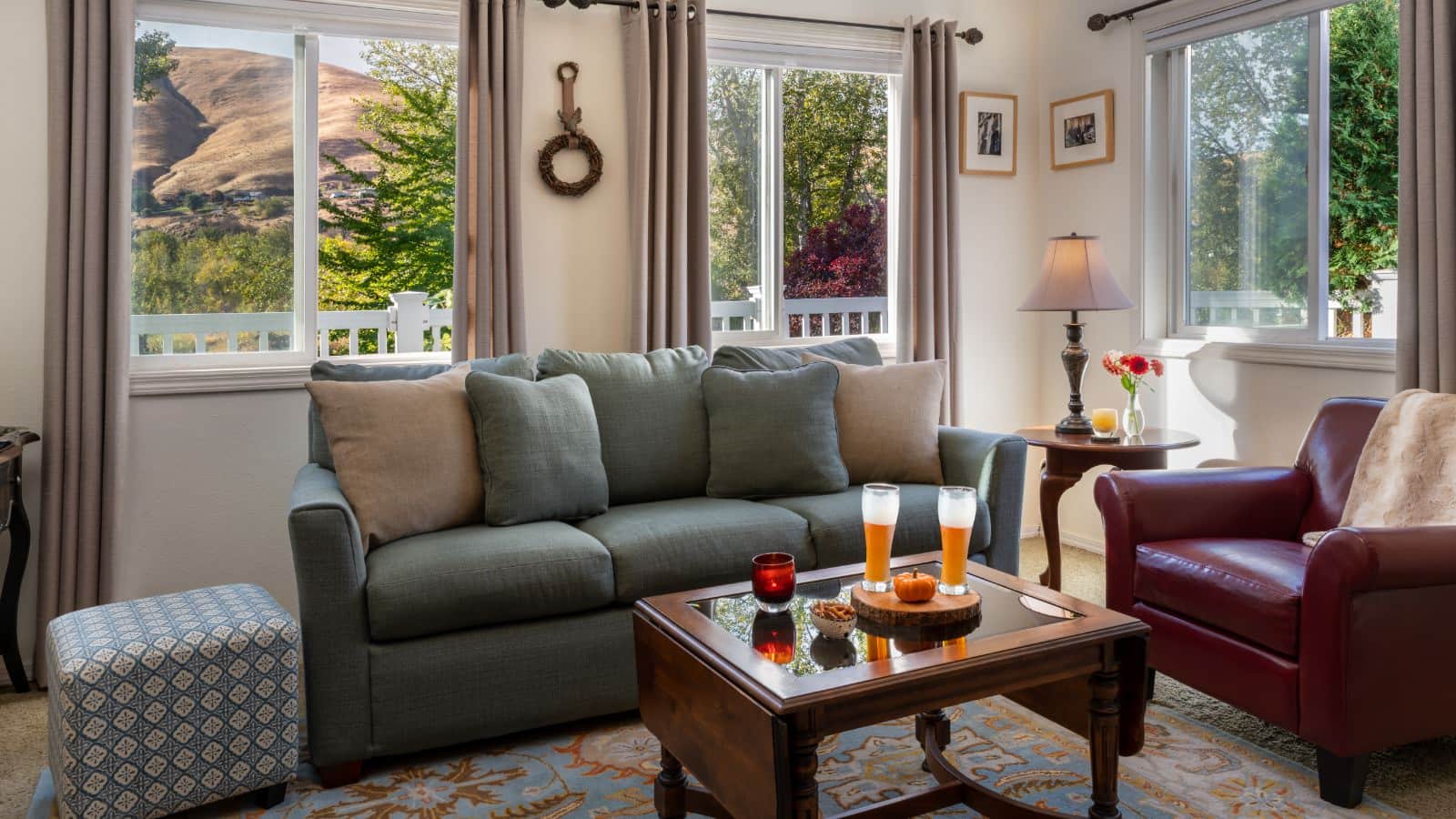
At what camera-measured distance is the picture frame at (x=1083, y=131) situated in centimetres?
438

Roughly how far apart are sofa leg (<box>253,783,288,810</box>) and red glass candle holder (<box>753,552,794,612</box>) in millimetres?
1185

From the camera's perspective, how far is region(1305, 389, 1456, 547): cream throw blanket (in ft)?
8.44

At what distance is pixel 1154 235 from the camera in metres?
4.29

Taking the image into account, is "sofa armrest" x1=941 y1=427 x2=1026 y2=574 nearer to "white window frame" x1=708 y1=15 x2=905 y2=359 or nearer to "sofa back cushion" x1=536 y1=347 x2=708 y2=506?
"sofa back cushion" x1=536 y1=347 x2=708 y2=506

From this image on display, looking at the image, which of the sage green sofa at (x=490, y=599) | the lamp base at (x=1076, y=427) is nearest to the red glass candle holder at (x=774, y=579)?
the sage green sofa at (x=490, y=599)

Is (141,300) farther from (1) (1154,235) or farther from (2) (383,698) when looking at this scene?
(1) (1154,235)

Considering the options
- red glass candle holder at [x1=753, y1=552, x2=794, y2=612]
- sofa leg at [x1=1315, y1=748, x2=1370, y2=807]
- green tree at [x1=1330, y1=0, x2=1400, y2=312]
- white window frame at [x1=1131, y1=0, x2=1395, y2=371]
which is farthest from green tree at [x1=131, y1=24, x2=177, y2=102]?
green tree at [x1=1330, y1=0, x2=1400, y2=312]

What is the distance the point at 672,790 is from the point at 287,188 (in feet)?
8.22

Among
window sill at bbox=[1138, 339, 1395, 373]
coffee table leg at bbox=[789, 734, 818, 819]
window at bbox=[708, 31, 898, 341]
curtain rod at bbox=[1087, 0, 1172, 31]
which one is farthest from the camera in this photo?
window at bbox=[708, 31, 898, 341]

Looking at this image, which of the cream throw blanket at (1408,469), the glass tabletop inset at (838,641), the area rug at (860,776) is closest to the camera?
the glass tabletop inset at (838,641)

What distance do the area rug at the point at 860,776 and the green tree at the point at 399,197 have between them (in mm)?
1764

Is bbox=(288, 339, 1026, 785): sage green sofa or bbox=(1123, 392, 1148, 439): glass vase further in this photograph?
bbox=(1123, 392, 1148, 439): glass vase

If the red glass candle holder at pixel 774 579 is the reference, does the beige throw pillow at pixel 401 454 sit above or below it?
above

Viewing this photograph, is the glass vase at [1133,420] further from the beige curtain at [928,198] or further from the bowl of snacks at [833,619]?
the bowl of snacks at [833,619]
